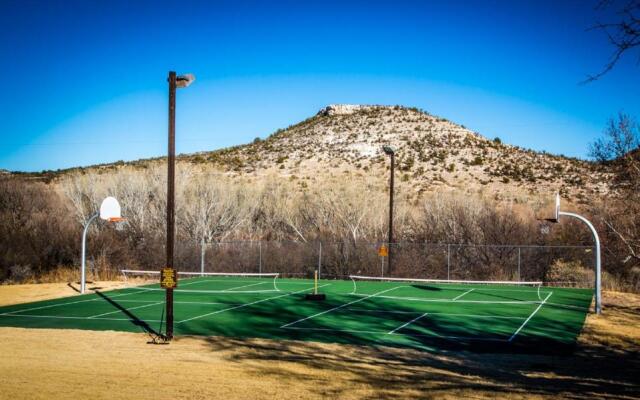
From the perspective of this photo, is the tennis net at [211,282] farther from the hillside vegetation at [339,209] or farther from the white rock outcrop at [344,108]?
the white rock outcrop at [344,108]

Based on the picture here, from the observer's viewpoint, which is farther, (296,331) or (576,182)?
(576,182)

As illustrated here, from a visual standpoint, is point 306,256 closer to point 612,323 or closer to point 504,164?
point 612,323

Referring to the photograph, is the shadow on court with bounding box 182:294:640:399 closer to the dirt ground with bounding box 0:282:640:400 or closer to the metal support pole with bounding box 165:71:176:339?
the dirt ground with bounding box 0:282:640:400

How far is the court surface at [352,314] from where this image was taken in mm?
17578

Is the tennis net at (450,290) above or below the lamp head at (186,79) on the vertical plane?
below

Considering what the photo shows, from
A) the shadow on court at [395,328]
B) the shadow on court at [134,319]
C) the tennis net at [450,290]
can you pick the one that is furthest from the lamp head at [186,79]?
the tennis net at [450,290]

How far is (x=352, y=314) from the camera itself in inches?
861

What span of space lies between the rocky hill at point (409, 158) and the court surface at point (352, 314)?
3591cm

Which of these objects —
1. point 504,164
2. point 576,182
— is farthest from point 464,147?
point 576,182

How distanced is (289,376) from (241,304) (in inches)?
515

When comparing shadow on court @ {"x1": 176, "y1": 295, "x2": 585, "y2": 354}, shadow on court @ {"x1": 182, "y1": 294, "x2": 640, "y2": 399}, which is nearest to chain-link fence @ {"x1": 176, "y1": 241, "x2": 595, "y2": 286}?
shadow on court @ {"x1": 176, "y1": 295, "x2": 585, "y2": 354}

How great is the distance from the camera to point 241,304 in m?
24.4

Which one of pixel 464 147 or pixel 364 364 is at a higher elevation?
pixel 464 147

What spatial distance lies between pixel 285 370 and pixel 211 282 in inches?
889
